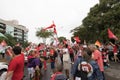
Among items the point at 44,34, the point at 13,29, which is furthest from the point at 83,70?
the point at 13,29

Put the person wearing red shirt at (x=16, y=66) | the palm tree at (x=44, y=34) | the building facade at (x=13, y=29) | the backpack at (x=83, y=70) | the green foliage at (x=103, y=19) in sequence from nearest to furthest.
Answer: the backpack at (x=83, y=70), the person wearing red shirt at (x=16, y=66), the green foliage at (x=103, y=19), the palm tree at (x=44, y=34), the building facade at (x=13, y=29)

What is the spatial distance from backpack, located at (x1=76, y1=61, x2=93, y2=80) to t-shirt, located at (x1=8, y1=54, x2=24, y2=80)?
135 cm

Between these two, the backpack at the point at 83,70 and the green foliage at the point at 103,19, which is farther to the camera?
the green foliage at the point at 103,19

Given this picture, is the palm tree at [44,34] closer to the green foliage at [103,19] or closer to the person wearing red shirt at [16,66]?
the green foliage at [103,19]

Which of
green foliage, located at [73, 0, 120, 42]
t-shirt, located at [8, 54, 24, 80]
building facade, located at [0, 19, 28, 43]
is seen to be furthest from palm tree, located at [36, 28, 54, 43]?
t-shirt, located at [8, 54, 24, 80]

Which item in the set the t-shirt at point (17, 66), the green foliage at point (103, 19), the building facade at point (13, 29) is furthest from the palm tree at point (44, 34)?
the t-shirt at point (17, 66)

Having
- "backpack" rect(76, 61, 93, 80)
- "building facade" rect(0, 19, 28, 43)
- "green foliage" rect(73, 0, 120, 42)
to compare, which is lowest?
"backpack" rect(76, 61, 93, 80)

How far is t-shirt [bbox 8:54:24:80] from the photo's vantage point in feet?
24.1

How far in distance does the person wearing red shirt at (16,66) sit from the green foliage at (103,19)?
121ft

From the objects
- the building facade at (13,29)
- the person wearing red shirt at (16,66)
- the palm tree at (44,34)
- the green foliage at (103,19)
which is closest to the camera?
the person wearing red shirt at (16,66)

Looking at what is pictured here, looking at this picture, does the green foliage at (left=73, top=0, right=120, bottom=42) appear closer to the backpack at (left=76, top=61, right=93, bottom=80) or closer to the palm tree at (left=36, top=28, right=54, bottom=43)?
the backpack at (left=76, top=61, right=93, bottom=80)

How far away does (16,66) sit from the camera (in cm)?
742

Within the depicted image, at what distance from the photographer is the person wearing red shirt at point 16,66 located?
7.31m

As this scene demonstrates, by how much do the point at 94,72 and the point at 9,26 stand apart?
507 ft
